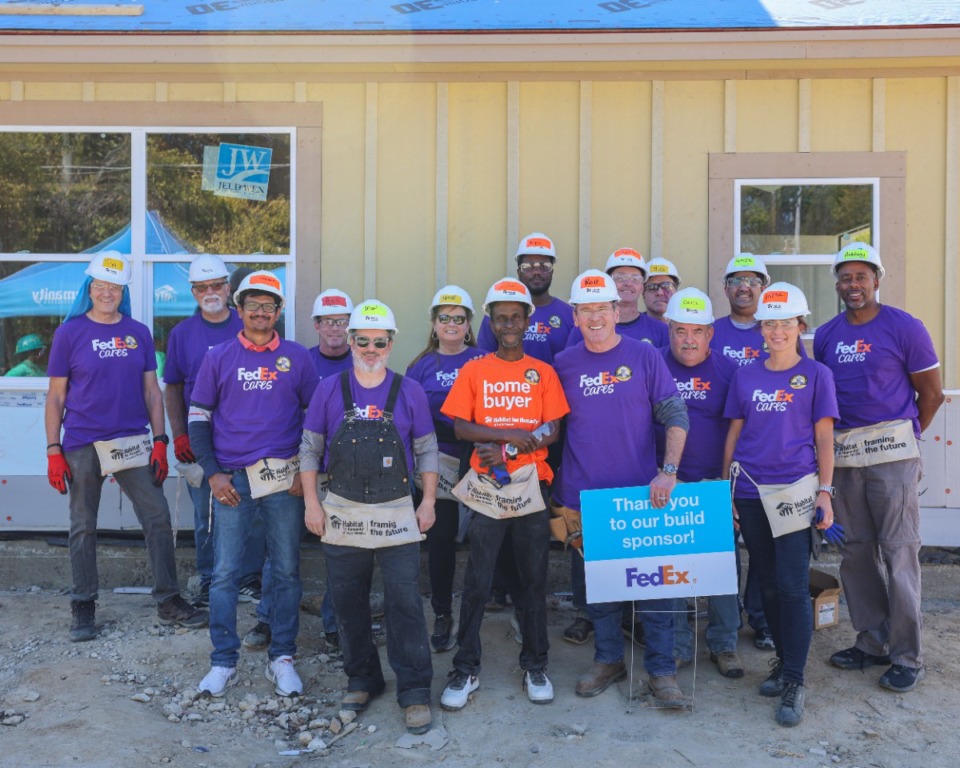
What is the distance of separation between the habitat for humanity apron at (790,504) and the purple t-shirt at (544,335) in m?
1.57

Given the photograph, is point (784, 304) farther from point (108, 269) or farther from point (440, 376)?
point (108, 269)

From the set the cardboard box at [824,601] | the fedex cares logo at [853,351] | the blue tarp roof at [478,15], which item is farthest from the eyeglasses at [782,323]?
the blue tarp roof at [478,15]

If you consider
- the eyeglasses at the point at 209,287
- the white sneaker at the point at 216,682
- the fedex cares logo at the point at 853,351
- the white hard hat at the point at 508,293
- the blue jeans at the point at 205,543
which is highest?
the eyeglasses at the point at 209,287

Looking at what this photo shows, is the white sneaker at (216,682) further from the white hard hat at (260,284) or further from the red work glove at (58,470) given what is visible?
the white hard hat at (260,284)

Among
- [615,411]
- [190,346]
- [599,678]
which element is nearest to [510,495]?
[615,411]

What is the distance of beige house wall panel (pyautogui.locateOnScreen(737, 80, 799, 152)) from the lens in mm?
6172

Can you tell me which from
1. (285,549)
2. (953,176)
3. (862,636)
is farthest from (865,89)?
(285,549)

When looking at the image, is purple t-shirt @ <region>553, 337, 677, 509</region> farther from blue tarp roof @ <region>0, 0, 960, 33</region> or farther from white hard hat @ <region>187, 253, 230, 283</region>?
blue tarp roof @ <region>0, 0, 960, 33</region>

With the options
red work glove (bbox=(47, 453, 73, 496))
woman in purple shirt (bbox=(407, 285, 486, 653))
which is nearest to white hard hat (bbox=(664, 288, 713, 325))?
woman in purple shirt (bbox=(407, 285, 486, 653))

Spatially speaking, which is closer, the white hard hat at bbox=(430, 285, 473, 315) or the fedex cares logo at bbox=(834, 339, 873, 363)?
the fedex cares logo at bbox=(834, 339, 873, 363)

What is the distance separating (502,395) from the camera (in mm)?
4426

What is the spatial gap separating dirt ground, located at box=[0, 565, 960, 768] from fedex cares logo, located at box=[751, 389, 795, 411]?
1493 mm

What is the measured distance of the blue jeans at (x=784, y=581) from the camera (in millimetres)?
4281

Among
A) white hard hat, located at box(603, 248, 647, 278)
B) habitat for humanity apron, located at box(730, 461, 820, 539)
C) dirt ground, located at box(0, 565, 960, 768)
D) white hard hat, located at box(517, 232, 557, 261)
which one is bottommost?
dirt ground, located at box(0, 565, 960, 768)
